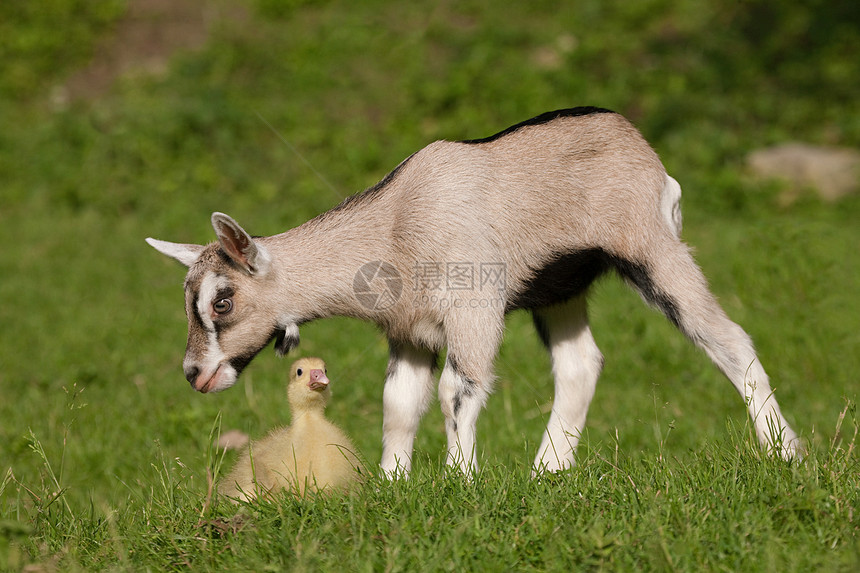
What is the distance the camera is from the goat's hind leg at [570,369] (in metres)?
5.56

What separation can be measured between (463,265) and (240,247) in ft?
3.66

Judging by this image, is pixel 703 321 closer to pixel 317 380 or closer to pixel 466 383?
pixel 466 383

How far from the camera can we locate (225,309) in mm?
4730

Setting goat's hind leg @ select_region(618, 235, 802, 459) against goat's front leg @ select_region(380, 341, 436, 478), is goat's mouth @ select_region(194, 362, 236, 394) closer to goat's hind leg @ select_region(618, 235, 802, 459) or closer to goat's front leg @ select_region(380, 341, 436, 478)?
goat's front leg @ select_region(380, 341, 436, 478)

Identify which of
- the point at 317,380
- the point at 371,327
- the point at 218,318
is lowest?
the point at 371,327

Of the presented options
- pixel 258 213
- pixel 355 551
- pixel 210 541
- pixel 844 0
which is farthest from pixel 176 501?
pixel 844 0

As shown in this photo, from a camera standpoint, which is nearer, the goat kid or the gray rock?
the goat kid

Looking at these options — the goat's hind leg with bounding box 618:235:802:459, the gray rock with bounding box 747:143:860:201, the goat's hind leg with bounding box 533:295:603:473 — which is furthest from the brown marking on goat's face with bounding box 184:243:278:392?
the gray rock with bounding box 747:143:860:201

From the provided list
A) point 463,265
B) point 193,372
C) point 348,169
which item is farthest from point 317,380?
point 348,169

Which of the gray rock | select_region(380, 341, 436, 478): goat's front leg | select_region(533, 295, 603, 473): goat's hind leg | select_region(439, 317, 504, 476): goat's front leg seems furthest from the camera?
the gray rock

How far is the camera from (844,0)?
15234mm

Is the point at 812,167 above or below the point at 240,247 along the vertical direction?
below

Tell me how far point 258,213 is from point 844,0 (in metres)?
10.1

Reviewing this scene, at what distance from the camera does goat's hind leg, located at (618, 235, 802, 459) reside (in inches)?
191
